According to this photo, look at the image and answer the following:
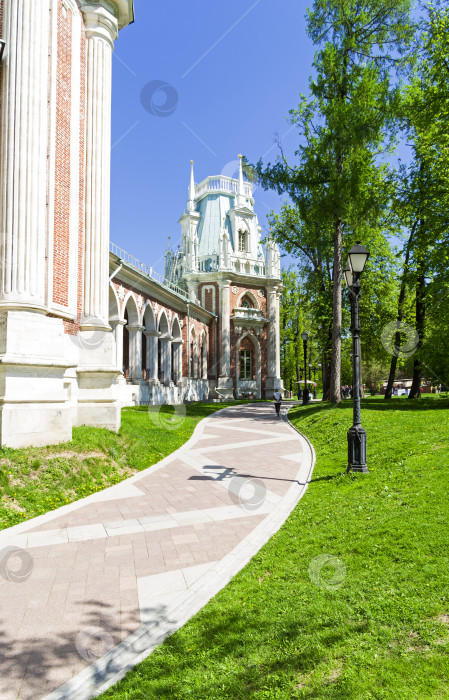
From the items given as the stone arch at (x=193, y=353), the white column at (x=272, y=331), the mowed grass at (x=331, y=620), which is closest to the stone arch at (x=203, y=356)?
the stone arch at (x=193, y=353)

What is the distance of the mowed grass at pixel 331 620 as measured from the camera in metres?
2.79

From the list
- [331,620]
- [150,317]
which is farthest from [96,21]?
[150,317]

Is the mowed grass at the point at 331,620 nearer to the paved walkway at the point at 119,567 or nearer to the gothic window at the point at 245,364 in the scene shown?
the paved walkway at the point at 119,567

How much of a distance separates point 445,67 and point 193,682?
843 inches

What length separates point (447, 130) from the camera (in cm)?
1667

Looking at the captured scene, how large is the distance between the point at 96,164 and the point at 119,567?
10.7 metres

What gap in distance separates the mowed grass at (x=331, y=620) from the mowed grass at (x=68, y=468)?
383 centimetres

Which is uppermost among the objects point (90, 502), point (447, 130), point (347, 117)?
point (347, 117)

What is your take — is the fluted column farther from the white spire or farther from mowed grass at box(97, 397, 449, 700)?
the white spire

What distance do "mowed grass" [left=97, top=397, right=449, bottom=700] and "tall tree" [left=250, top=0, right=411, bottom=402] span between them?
13.8 metres

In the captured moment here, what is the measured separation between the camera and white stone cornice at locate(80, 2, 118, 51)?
1186cm

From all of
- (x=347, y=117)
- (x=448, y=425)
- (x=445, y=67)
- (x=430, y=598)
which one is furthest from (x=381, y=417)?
(x=445, y=67)

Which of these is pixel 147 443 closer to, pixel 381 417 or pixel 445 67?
pixel 381 417

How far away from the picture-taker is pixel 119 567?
469 centimetres
